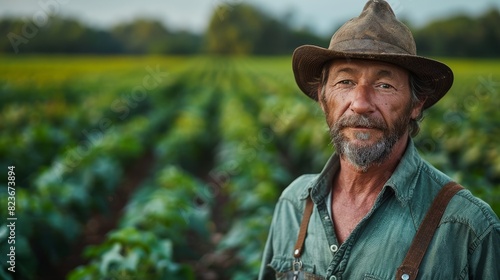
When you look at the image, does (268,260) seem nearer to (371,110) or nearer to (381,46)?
(371,110)

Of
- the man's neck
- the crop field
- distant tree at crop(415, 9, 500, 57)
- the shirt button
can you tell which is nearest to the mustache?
the man's neck

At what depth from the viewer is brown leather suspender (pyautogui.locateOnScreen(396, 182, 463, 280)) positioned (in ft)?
6.16

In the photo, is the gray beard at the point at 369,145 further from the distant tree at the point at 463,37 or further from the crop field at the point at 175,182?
the distant tree at the point at 463,37

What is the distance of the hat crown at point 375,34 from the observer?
2.10m

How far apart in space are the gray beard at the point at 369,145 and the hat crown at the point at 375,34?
28cm

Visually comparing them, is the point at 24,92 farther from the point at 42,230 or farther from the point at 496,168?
the point at 496,168

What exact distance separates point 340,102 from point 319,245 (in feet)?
1.98

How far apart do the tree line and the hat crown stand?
12.8ft

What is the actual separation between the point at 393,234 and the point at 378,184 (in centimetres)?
29

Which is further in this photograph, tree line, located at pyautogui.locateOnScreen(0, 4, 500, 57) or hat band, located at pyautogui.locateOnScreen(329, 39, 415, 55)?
tree line, located at pyautogui.locateOnScreen(0, 4, 500, 57)

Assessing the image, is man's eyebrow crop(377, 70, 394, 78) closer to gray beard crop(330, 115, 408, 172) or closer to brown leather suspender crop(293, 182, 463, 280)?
gray beard crop(330, 115, 408, 172)

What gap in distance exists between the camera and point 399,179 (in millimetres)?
2072

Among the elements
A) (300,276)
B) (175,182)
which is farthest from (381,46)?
(175,182)

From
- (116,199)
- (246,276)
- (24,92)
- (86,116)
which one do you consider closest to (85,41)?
(24,92)
